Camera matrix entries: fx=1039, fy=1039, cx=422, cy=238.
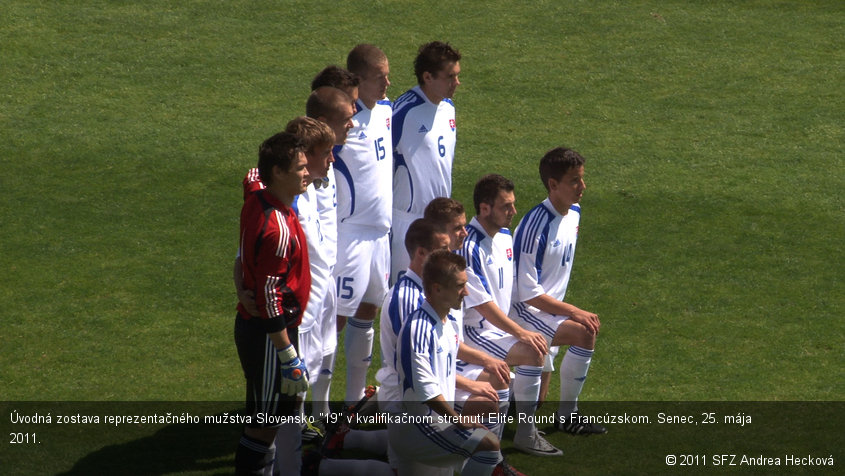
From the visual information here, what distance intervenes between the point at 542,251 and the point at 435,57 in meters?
1.41

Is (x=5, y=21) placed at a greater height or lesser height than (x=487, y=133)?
greater

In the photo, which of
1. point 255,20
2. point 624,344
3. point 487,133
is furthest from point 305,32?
point 624,344

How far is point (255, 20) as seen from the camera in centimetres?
1302

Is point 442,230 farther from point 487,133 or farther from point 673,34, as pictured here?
point 673,34

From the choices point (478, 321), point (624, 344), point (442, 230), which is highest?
point (442, 230)

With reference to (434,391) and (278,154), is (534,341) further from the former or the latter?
(278,154)

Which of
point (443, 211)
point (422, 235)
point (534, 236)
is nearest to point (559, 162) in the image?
point (534, 236)

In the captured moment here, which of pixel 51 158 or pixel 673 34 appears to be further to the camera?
pixel 673 34

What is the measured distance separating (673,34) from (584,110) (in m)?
2.47

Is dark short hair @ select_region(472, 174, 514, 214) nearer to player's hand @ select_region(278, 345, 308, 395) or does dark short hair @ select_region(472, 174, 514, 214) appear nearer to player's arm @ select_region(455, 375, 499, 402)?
player's arm @ select_region(455, 375, 499, 402)

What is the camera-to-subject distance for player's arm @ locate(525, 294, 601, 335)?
239 inches

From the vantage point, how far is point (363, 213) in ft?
20.0

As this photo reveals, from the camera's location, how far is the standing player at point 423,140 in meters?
6.50

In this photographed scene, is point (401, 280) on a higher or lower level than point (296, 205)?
lower
